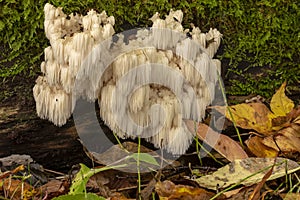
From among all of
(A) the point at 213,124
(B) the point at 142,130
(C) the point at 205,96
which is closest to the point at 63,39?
(B) the point at 142,130

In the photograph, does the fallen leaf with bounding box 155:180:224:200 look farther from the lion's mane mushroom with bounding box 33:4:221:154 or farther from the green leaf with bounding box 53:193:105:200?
the lion's mane mushroom with bounding box 33:4:221:154

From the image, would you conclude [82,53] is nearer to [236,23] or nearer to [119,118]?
[119,118]

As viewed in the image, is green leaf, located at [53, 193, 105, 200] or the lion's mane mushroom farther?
the lion's mane mushroom

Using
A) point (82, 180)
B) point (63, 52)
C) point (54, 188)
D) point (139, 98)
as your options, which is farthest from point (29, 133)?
point (82, 180)

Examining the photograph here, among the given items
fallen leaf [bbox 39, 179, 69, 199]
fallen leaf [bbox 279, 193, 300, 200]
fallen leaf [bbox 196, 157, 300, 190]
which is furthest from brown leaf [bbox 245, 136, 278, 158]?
fallen leaf [bbox 39, 179, 69, 199]

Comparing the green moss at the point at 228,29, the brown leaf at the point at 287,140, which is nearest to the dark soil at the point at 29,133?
the green moss at the point at 228,29

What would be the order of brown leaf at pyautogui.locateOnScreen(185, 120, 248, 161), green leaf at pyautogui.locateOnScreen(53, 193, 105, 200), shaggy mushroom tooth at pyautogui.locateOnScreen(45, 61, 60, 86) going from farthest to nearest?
brown leaf at pyautogui.locateOnScreen(185, 120, 248, 161)
shaggy mushroom tooth at pyautogui.locateOnScreen(45, 61, 60, 86)
green leaf at pyautogui.locateOnScreen(53, 193, 105, 200)
